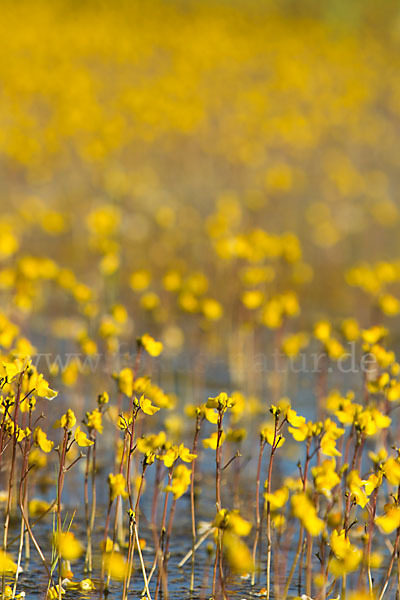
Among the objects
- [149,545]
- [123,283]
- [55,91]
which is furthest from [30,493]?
[55,91]

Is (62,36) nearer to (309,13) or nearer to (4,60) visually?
(4,60)

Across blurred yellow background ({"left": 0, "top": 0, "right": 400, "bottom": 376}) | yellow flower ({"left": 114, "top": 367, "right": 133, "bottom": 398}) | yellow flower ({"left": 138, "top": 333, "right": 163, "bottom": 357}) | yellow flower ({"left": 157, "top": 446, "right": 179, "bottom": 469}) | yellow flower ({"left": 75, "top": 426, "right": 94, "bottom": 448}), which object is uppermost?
blurred yellow background ({"left": 0, "top": 0, "right": 400, "bottom": 376})

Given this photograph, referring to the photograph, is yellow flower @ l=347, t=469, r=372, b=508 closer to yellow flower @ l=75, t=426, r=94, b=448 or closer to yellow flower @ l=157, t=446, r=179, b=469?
yellow flower @ l=157, t=446, r=179, b=469

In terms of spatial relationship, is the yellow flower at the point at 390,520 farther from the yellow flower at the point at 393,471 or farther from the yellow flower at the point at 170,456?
the yellow flower at the point at 170,456

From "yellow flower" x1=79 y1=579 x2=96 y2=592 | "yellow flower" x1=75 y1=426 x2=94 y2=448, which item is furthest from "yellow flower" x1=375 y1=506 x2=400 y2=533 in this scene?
"yellow flower" x1=79 y1=579 x2=96 y2=592

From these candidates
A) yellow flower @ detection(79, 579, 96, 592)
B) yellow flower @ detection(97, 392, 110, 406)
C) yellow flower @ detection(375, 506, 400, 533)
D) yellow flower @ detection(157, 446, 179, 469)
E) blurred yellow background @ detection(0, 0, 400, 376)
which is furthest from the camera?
blurred yellow background @ detection(0, 0, 400, 376)

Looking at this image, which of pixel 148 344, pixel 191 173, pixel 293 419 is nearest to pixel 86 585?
pixel 148 344

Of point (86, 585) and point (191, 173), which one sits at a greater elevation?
point (191, 173)

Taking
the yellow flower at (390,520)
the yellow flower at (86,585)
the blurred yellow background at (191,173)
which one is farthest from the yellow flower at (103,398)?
the blurred yellow background at (191,173)

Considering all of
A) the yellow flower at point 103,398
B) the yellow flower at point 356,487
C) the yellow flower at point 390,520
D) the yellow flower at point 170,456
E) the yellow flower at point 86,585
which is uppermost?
the yellow flower at point 103,398

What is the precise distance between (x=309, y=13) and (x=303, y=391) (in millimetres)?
20724

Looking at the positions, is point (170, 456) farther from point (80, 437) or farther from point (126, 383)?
point (126, 383)

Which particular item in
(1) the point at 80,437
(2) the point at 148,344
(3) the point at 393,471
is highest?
(2) the point at 148,344

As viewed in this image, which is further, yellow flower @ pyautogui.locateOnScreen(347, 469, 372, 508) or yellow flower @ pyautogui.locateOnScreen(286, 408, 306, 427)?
yellow flower @ pyautogui.locateOnScreen(286, 408, 306, 427)
